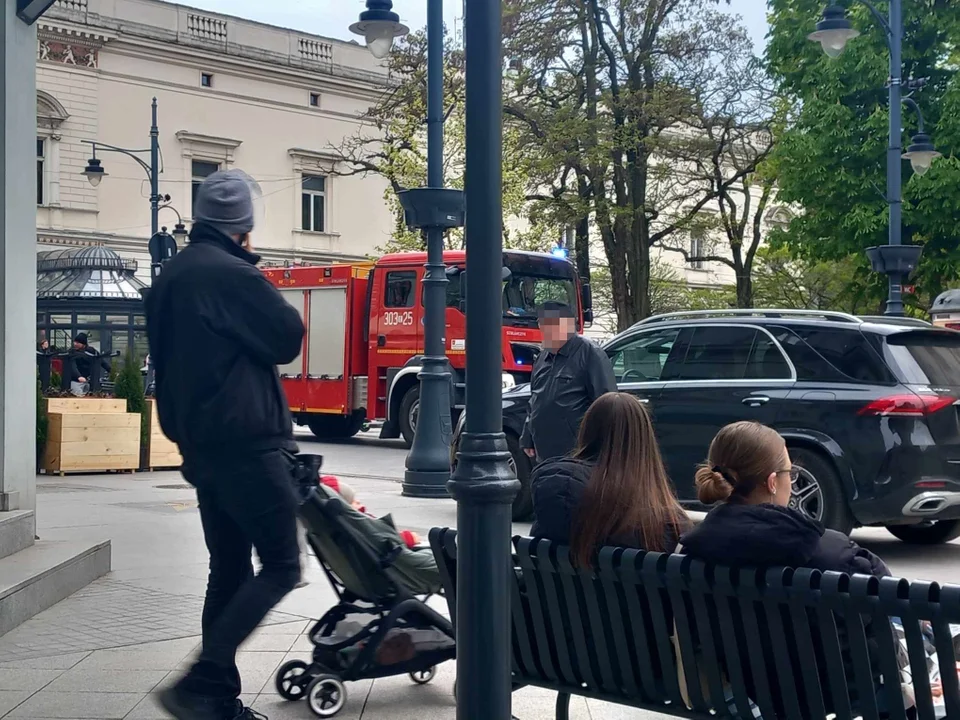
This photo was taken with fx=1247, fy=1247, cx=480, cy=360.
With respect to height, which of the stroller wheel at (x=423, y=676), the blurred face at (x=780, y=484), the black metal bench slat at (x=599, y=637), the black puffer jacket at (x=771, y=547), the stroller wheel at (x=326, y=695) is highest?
the blurred face at (x=780, y=484)

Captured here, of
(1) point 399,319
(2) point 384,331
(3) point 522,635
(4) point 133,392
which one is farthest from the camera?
(2) point 384,331

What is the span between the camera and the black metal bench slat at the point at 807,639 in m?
3.26

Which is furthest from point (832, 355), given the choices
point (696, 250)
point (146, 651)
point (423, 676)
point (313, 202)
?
point (696, 250)

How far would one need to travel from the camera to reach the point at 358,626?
4992mm

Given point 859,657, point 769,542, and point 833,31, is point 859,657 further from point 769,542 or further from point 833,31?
point 833,31

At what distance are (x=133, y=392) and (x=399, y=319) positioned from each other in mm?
5767

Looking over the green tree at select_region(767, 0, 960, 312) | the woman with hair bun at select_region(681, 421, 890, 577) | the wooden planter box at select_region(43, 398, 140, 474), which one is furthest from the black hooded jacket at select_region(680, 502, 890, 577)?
the green tree at select_region(767, 0, 960, 312)

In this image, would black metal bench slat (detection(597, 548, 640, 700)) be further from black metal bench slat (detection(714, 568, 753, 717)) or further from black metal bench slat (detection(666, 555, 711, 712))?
black metal bench slat (detection(714, 568, 753, 717))

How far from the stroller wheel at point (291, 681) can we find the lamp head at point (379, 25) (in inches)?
383

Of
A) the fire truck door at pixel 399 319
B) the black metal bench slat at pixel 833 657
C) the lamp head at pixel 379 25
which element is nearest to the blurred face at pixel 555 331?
the black metal bench slat at pixel 833 657

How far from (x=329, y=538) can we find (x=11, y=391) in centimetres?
334

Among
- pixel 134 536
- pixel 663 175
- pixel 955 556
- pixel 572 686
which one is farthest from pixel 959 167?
pixel 572 686

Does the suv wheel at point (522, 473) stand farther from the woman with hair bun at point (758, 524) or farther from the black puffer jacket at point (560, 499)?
the woman with hair bun at point (758, 524)

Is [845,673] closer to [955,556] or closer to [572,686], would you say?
[572,686]
